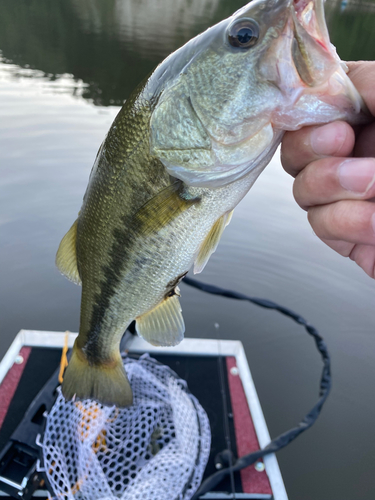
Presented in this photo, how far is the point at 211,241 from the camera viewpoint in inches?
54.2


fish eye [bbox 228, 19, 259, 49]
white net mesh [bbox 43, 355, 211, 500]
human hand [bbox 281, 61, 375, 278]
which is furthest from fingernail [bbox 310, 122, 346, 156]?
white net mesh [bbox 43, 355, 211, 500]

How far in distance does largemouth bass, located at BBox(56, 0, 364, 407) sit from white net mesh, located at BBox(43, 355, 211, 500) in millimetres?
841

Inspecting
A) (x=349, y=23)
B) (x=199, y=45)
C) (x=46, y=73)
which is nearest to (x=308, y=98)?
(x=199, y=45)

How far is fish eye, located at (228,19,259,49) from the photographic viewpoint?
1.04 meters

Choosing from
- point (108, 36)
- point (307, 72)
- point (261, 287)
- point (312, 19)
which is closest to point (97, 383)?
point (307, 72)

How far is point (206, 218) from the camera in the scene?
1.29m

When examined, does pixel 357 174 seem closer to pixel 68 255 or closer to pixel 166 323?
pixel 166 323

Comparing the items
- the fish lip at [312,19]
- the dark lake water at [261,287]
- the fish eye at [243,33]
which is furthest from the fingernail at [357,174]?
the dark lake water at [261,287]

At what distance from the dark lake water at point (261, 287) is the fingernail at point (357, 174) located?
2.90 meters

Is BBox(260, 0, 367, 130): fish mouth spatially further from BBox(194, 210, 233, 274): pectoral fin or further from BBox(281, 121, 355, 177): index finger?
BBox(194, 210, 233, 274): pectoral fin

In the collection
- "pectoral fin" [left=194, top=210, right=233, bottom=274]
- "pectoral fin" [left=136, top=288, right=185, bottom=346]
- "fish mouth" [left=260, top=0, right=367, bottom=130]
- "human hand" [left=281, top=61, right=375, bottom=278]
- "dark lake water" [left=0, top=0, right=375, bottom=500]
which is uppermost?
"fish mouth" [left=260, top=0, right=367, bottom=130]

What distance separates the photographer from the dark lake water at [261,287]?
330cm

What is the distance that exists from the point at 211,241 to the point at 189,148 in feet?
1.22

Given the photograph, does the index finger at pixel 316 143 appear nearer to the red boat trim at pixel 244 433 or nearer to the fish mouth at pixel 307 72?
the fish mouth at pixel 307 72
